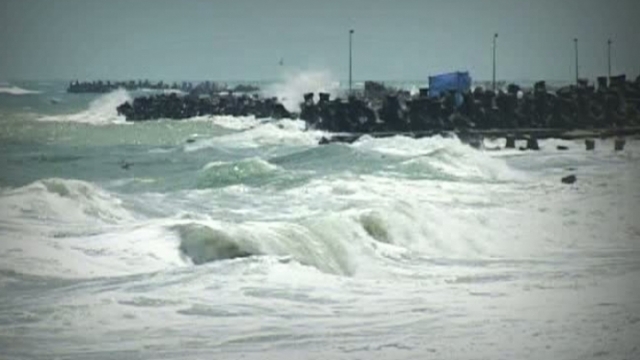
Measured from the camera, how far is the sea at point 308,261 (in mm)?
4625

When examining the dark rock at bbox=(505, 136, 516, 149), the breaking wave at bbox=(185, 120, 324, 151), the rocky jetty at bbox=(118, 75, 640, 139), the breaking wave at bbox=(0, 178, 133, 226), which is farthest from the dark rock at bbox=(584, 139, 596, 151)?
the breaking wave at bbox=(0, 178, 133, 226)

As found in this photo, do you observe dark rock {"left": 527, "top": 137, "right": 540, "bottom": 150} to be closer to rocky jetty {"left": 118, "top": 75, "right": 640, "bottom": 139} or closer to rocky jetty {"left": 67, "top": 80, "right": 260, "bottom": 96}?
rocky jetty {"left": 118, "top": 75, "right": 640, "bottom": 139}

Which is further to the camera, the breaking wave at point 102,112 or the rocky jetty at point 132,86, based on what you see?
the breaking wave at point 102,112

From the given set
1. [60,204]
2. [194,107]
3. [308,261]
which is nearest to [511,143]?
[194,107]

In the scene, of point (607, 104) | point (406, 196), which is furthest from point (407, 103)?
point (406, 196)

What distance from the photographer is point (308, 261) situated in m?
6.54

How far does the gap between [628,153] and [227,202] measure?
9665 millimetres

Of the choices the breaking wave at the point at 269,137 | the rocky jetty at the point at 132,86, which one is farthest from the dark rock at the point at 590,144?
the rocky jetty at the point at 132,86

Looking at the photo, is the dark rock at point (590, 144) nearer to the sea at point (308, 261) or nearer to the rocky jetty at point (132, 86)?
the sea at point (308, 261)

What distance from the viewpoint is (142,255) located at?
627 cm

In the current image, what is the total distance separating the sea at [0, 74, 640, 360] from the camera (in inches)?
182

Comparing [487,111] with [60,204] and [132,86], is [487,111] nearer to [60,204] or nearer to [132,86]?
[132,86]

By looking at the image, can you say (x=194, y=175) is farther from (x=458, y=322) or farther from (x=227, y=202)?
(x=458, y=322)

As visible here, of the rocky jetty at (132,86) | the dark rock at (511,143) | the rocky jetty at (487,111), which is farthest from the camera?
the rocky jetty at (487,111)
